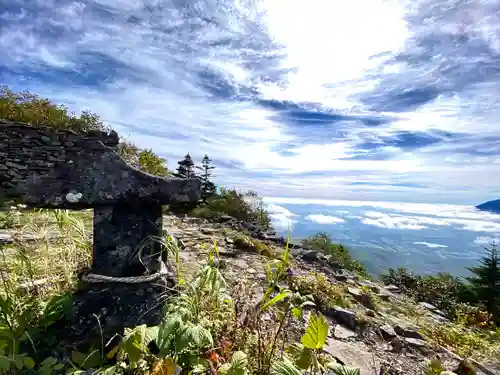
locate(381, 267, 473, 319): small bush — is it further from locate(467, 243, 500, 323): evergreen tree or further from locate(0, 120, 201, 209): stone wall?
locate(0, 120, 201, 209): stone wall

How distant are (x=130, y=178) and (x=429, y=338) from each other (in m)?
4.73

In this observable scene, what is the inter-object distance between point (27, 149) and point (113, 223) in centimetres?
916

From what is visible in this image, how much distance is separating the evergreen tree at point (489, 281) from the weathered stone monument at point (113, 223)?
9125mm

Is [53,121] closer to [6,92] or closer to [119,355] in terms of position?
[6,92]

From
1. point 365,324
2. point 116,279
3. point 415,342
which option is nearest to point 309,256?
point 365,324

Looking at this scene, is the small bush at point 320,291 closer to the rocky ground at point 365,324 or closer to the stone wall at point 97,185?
the rocky ground at point 365,324

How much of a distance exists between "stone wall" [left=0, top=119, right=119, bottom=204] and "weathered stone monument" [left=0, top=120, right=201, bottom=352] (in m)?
7.37

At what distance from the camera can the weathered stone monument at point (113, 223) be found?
2395 mm

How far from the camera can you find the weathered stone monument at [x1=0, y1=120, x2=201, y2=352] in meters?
2.39

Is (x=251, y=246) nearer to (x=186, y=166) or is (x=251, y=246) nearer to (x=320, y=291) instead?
(x=320, y=291)

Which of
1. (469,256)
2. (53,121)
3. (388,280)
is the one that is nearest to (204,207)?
(53,121)

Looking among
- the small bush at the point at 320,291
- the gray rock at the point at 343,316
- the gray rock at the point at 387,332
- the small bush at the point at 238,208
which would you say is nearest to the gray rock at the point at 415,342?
the gray rock at the point at 387,332

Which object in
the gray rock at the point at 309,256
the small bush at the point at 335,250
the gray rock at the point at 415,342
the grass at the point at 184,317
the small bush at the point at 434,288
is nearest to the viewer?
the grass at the point at 184,317

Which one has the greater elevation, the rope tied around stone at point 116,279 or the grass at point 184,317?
the rope tied around stone at point 116,279
